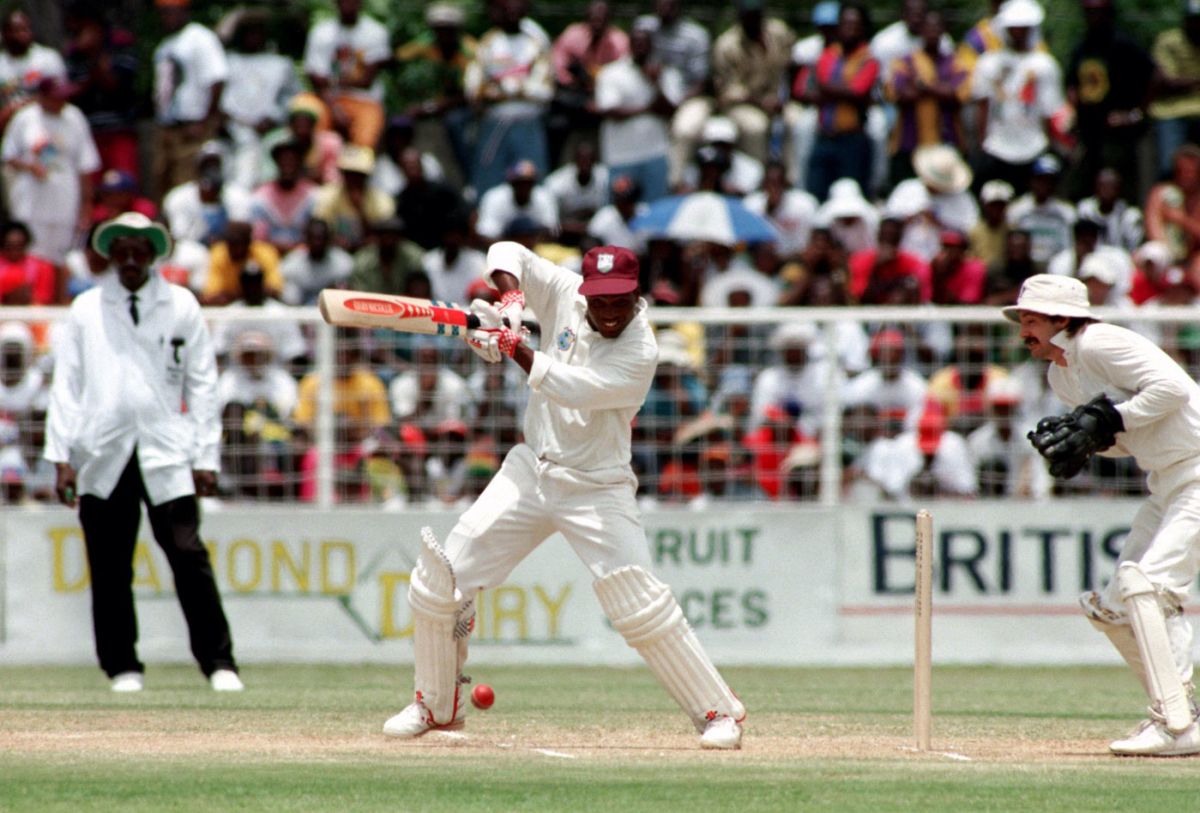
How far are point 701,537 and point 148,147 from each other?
7586mm

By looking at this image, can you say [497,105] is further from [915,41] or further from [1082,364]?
[1082,364]

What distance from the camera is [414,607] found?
8.63m

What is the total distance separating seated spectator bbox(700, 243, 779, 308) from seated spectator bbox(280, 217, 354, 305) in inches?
109

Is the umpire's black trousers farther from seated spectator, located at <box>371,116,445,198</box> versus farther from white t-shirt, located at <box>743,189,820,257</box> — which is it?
white t-shirt, located at <box>743,189,820,257</box>

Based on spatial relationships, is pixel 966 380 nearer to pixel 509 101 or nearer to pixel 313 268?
pixel 313 268

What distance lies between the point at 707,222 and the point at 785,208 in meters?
1.13

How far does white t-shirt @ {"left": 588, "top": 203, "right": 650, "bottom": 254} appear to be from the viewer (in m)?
16.7

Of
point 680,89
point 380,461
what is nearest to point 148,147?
point 680,89

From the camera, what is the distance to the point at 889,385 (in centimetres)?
1377

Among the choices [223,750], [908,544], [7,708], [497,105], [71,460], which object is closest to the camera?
[223,750]

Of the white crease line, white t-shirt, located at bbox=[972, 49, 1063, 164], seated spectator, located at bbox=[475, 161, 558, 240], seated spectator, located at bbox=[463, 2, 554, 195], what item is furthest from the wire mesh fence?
the white crease line

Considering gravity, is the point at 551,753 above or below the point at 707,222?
below

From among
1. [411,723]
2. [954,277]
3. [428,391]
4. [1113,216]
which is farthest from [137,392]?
[1113,216]

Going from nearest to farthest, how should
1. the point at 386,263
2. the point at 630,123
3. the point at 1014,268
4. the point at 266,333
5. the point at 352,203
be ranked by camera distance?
the point at 266,333 → the point at 386,263 → the point at 1014,268 → the point at 352,203 → the point at 630,123
